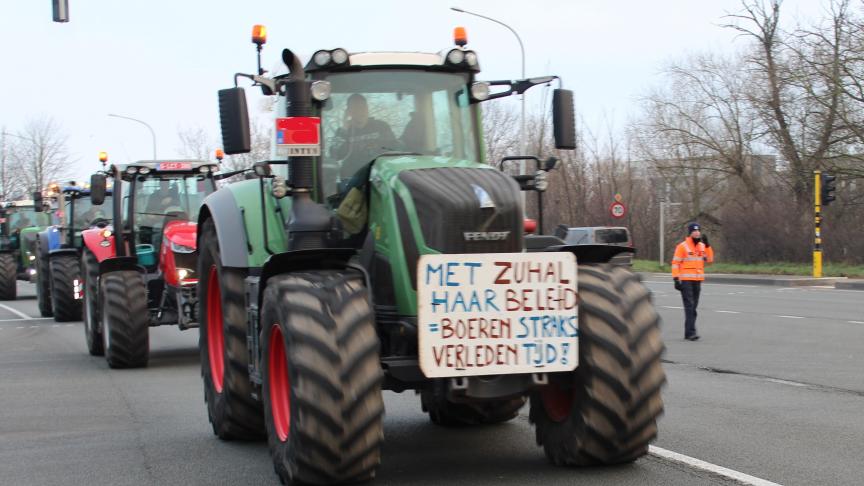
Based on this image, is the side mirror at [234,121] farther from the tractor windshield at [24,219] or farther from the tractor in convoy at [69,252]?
the tractor windshield at [24,219]

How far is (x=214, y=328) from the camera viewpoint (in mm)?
9586

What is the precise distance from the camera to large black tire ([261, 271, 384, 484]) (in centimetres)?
614

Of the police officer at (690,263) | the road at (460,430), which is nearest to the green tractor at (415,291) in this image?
the road at (460,430)

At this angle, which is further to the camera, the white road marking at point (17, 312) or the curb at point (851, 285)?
the curb at point (851, 285)

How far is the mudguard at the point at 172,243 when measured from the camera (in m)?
14.4

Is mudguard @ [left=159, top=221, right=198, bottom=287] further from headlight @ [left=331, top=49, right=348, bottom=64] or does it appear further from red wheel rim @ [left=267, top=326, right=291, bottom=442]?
red wheel rim @ [left=267, top=326, right=291, bottom=442]

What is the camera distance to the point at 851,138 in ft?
127

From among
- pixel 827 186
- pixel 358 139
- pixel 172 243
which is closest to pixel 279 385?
pixel 358 139

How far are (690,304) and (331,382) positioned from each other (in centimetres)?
1197

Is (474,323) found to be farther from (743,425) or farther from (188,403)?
(188,403)

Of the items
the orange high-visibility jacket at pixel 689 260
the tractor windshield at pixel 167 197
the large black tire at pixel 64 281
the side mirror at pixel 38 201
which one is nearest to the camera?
the tractor windshield at pixel 167 197

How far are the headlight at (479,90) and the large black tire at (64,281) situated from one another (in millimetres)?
15693

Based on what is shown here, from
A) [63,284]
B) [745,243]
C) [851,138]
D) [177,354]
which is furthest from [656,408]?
[745,243]

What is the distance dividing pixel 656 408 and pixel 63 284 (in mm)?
17550
